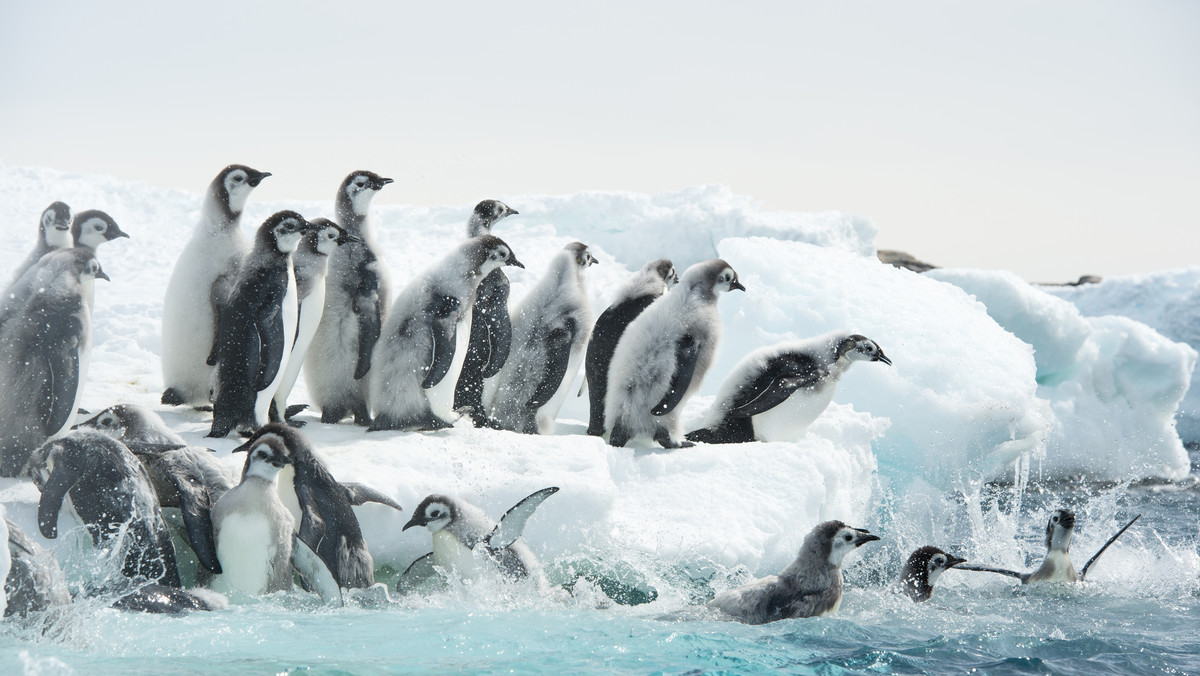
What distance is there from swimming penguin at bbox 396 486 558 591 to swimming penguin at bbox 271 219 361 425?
55.6 inches

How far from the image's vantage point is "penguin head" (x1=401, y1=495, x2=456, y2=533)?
149 inches

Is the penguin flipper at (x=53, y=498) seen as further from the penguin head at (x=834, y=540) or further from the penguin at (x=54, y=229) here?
the penguin head at (x=834, y=540)

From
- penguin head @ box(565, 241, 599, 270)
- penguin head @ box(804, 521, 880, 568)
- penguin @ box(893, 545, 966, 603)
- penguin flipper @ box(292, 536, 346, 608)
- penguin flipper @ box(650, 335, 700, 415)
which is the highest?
penguin head @ box(565, 241, 599, 270)

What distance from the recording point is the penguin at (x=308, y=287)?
4.93 m

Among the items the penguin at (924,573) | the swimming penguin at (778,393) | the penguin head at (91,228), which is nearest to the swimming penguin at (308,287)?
the penguin head at (91,228)

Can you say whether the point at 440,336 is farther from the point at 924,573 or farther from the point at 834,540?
the point at 924,573

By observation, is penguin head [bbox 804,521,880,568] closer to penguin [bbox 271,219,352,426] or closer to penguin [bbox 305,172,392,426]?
penguin [bbox 305,172,392,426]

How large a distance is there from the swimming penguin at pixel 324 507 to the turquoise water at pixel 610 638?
17 cm

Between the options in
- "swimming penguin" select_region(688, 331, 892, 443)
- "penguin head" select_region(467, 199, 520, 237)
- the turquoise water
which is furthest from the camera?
"penguin head" select_region(467, 199, 520, 237)

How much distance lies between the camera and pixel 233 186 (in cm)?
518

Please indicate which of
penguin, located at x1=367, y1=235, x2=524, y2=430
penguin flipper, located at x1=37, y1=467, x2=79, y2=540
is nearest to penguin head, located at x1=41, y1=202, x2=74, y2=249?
penguin, located at x1=367, y1=235, x2=524, y2=430

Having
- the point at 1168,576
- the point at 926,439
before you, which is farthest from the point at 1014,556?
the point at 926,439

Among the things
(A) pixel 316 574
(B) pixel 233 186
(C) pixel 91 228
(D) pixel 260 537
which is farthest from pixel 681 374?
(C) pixel 91 228

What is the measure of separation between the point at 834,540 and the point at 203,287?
333 centimetres
